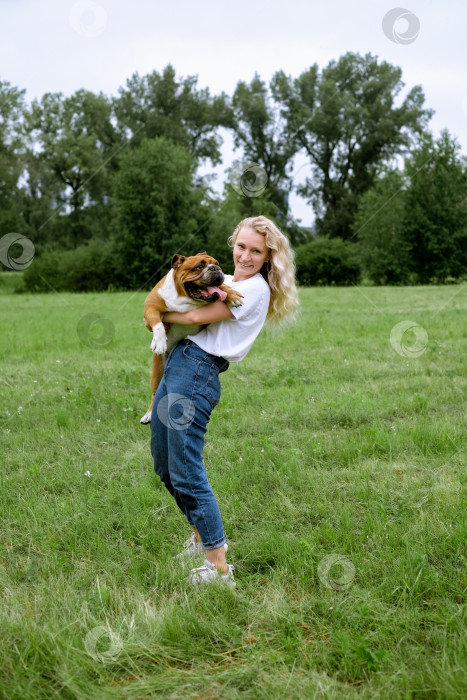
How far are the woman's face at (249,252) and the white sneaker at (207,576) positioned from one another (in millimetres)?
1523

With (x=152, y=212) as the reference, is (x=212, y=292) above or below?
below

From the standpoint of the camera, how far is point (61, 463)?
514 centimetres

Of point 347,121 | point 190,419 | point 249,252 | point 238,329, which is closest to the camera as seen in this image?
point 190,419

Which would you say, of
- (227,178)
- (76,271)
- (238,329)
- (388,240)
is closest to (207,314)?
(238,329)

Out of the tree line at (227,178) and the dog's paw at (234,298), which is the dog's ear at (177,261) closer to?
the dog's paw at (234,298)

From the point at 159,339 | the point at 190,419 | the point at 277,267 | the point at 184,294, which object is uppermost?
the point at 277,267

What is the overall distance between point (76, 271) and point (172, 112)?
19.8m

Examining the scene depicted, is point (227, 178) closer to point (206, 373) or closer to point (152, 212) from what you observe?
point (152, 212)

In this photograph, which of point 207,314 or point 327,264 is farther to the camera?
point 327,264

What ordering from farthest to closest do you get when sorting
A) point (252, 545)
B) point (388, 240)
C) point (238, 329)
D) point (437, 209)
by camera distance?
point (388, 240), point (437, 209), point (252, 545), point (238, 329)

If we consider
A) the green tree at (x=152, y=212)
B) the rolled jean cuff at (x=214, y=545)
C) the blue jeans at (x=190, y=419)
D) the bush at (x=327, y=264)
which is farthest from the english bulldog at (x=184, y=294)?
the bush at (x=327, y=264)

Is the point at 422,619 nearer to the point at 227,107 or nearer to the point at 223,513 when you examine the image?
the point at 223,513

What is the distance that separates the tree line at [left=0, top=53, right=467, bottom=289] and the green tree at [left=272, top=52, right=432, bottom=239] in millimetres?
105

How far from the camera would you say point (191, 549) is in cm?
359
